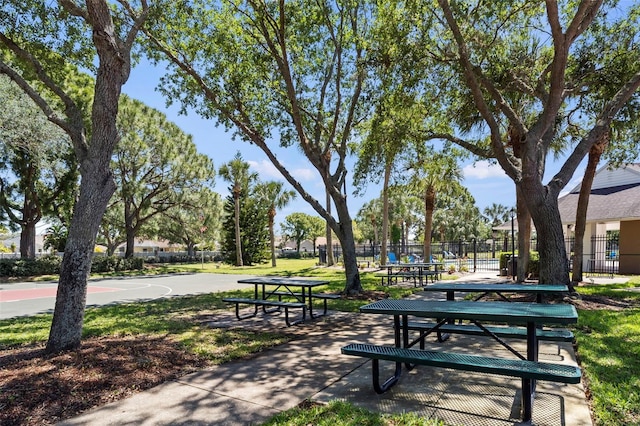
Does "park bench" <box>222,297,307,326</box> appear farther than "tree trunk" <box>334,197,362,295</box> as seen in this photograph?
No

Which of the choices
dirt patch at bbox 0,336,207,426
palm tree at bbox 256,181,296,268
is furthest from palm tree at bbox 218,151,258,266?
dirt patch at bbox 0,336,207,426

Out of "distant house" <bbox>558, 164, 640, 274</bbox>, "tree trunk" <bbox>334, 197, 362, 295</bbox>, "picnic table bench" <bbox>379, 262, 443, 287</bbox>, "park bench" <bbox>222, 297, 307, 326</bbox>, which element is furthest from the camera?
"distant house" <bbox>558, 164, 640, 274</bbox>

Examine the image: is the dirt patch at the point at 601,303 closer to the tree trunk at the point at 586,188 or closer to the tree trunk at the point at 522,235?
the tree trunk at the point at 522,235

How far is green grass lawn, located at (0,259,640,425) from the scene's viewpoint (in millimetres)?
3447

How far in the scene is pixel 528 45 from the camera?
11.5m

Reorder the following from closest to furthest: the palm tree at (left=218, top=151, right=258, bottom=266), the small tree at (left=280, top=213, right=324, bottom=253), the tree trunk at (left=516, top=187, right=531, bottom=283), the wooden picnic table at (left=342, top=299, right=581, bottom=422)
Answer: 1. the wooden picnic table at (left=342, top=299, right=581, bottom=422)
2. the tree trunk at (left=516, top=187, right=531, bottom=283)
3. the palm tree at (left=218, top=151, right=258, bottom=266)
4. the small tree at (left=280, top=213, right=324, bottom=253)

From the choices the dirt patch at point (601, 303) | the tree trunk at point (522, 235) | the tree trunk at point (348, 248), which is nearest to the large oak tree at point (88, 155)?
the tree trunk at point (348, 248)

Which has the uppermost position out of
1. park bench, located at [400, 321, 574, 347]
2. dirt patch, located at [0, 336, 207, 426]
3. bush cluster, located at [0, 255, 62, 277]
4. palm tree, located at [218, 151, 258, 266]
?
palm tree, located at [218, 151, 258, 266]

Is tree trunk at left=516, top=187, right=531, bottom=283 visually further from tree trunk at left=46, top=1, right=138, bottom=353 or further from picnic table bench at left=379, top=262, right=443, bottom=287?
tree trunk at left=46, top=1, right=138, bottom=353

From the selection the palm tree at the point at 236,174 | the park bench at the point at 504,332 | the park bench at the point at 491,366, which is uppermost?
the palm tree at the point at 236,174

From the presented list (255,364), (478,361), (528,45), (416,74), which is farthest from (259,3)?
(478,361)

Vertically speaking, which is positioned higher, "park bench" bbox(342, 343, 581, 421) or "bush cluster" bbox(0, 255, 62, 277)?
"park bench" bbox(342, 343, 581, 421)

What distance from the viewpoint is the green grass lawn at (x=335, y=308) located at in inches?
136

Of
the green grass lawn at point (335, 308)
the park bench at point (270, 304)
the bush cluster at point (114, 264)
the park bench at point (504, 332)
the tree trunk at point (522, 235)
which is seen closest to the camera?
the green grass lawn at point (335, 308)
